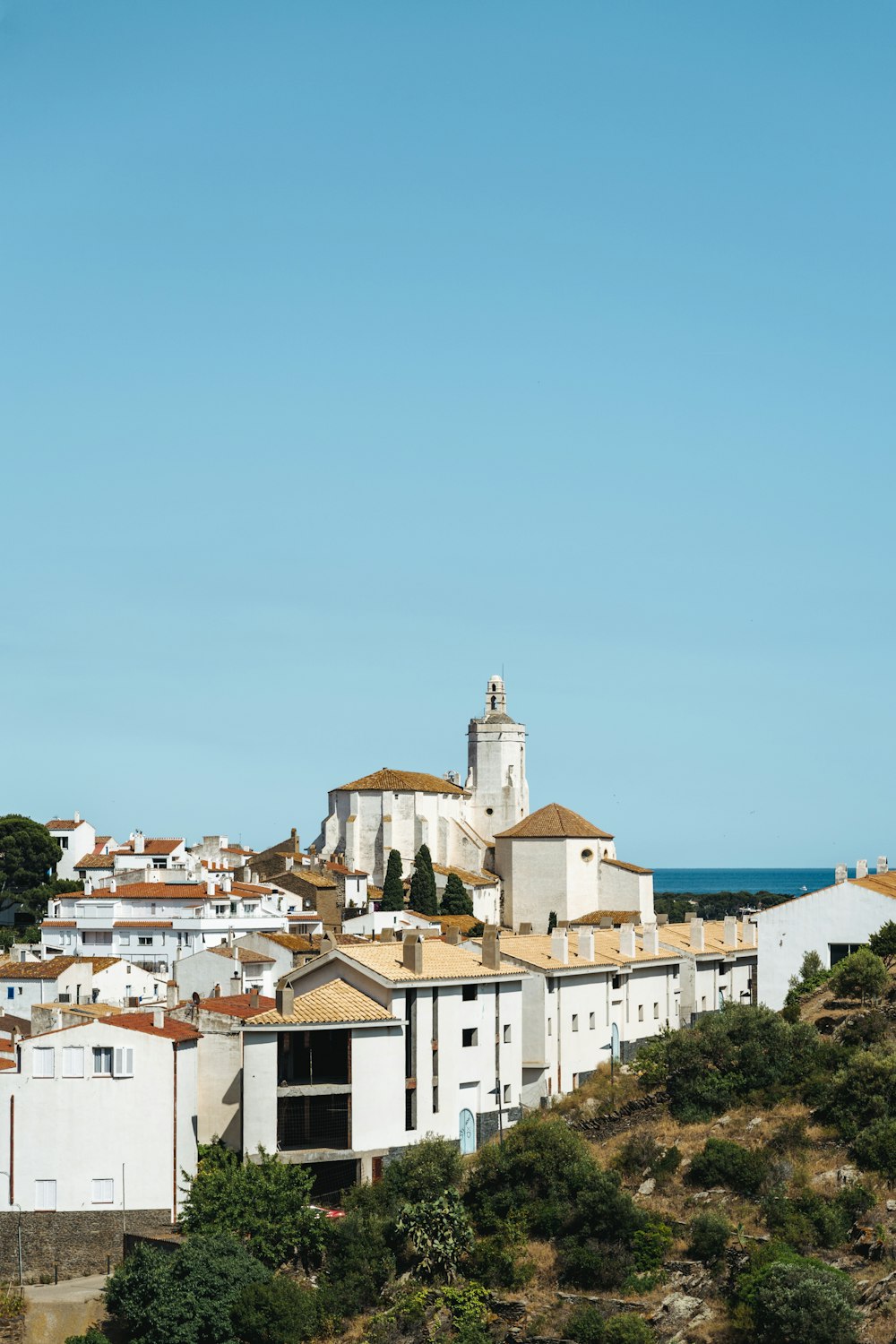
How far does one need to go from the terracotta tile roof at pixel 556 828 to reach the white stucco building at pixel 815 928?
56380mm

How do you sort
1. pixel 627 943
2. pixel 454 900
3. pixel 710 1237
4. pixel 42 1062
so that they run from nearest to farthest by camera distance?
pixel 710 1237 < pixel 42 1062 < pixel 627 943 < pixel 454 900

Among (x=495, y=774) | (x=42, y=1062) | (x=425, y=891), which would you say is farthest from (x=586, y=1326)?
(x=495, y=774)

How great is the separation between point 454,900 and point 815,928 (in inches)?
2153

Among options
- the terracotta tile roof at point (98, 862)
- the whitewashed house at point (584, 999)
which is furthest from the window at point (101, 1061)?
the terracotta tile roof at point (98, 862)

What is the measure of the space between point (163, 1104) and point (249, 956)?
24255mm

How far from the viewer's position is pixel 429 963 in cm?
5353

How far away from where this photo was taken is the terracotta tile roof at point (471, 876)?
385 feet

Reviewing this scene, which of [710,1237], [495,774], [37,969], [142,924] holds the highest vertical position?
[495,774]

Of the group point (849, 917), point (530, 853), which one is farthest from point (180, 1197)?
point (530, 853)

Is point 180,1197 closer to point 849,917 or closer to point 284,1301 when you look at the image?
point 284,1301

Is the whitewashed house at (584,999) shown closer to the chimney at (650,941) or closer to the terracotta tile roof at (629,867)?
the chimney at (650,941)

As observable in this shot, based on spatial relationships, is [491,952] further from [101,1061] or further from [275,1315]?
[275,1315]

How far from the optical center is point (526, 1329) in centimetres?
4084

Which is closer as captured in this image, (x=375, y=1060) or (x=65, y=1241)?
(x=65, y=1241)
